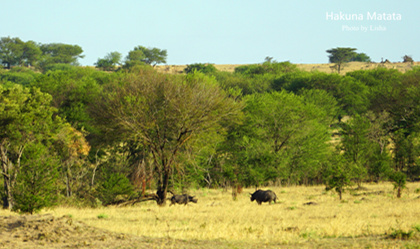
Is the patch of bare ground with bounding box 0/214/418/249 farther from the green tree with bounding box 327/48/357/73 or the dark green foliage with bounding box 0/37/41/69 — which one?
the dark green foliage with bounding box 0/37/41/69

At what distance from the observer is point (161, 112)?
32250mm

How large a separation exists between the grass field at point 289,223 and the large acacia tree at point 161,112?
5044mm

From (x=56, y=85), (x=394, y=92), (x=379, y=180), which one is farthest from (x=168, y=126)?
(x=394, y=92)

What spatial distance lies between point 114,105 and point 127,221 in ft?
36.4

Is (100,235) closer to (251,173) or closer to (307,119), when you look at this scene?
(251,173)

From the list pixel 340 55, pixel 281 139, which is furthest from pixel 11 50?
pixel 281 139

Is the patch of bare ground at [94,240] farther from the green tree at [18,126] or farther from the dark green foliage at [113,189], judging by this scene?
the dark green foliage at [113,189]

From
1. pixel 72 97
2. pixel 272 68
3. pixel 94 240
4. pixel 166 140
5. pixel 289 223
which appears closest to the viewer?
pixel 94 240

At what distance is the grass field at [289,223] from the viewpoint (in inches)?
623

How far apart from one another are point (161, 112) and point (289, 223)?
14166 mm

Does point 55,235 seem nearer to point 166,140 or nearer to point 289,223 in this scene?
point 289,223

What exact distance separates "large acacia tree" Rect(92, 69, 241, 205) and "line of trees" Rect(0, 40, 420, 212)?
0.08m

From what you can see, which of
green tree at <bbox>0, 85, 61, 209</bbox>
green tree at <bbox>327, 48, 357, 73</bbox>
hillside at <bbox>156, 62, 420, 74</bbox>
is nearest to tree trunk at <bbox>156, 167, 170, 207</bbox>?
green tree at <bbox>0, 85, 61, 209</bbox>

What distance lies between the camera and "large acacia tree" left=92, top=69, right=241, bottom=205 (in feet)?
103
